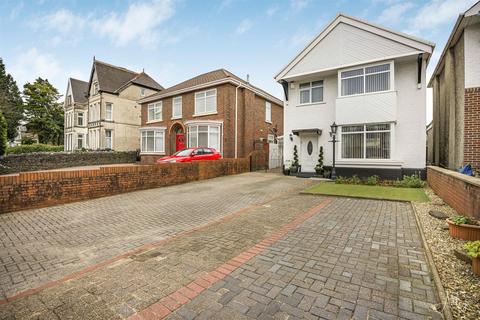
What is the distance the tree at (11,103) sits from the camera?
115 ft

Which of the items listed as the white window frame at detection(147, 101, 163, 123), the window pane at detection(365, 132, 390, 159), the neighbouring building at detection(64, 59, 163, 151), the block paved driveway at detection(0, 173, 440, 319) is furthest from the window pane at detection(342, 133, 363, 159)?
the neighbouring building at detection(64, 59, 163, 151)

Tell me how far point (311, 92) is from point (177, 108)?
1300 centimetres

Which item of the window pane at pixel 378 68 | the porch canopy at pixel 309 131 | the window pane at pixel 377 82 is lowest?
the porch canopy at pixel 309 131

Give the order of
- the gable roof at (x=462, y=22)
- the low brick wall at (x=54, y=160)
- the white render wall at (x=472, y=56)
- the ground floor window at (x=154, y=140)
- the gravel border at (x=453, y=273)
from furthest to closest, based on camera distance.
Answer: the ground floor window at (x=154, y=140) → the low brick wall at (x=54, y=160) → the white render wall at (x=472, y=56) → the gable roof at (x=462, y=22) → the gravel border at (x=453, y=273)

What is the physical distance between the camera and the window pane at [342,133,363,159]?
40.9 feet

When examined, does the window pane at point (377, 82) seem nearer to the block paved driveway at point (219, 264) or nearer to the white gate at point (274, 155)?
the block paved driveway at point (219, 264)

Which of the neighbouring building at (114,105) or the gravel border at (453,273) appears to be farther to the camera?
the neighbouring building at (114,105)

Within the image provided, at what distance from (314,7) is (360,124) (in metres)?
7.01

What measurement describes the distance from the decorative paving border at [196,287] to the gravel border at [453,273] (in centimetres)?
245

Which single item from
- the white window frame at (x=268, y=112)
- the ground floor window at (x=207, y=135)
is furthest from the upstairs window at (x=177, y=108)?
the white window frame at (x=268, y=112)

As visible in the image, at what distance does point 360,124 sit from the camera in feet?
40.4

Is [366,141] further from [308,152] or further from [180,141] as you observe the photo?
[180,141]

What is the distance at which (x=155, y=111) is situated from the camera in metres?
24.1

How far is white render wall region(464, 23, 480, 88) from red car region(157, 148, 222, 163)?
45.1 feet
